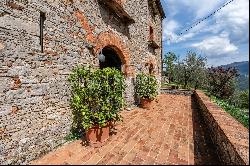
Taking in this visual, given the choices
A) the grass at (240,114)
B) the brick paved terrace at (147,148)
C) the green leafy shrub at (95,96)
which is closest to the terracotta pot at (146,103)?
the brick paved terrace at (147,148)

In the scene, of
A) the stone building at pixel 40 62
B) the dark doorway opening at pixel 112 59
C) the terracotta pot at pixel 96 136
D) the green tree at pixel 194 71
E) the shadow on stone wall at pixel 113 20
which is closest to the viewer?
the stone building at pixel 40 62

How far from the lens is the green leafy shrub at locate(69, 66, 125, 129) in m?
4.73

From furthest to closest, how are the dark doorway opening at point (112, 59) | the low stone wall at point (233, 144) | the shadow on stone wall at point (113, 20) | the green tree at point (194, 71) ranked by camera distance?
the green tree at point (194, 71), the dark doorway opening at point (112, 59), the shadow on stone wall at point (113, 20), the low stone wall at point (233, 144)

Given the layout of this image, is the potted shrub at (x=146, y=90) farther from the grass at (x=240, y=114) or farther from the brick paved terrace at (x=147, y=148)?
the grass at (x=240, y=114)

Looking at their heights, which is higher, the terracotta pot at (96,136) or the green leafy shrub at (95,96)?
the green leafy shrub at (95,96)

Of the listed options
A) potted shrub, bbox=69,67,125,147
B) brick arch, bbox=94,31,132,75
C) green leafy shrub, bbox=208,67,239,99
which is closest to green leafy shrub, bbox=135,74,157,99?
brick arch, bbox=94,31,132,75

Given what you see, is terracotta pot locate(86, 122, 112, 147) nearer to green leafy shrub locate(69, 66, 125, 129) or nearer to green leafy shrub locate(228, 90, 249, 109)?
green leafy shrub locate(69, 66, 125, 129)

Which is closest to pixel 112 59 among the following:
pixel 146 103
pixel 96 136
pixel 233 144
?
pixel 146 103

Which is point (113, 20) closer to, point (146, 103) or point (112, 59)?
point (112, 59)

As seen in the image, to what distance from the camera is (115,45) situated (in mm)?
7418

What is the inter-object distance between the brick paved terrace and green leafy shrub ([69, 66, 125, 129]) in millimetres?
562

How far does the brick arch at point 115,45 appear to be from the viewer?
6.41 m

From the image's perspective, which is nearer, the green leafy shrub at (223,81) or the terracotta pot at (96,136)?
the terracotta pot at (96,136)

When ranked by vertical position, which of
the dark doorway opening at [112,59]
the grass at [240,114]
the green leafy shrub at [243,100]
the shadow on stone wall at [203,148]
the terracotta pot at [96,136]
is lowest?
the shadow on stone wall at [203,148]
